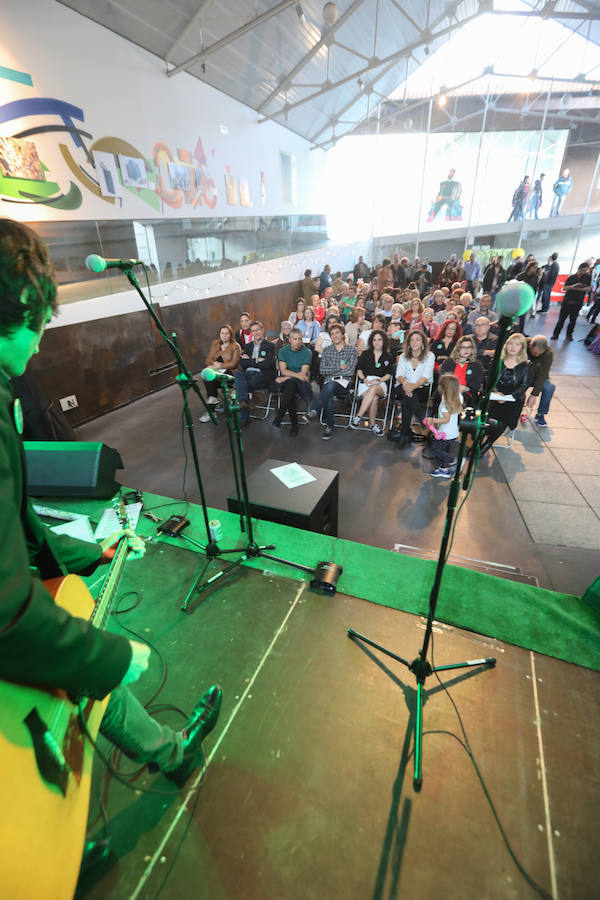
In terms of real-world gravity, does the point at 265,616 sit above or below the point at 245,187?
below

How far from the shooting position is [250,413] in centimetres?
571

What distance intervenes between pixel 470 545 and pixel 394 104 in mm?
15925

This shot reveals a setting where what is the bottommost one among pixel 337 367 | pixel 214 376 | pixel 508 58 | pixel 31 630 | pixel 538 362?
pixel 337 367

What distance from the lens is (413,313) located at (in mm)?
6559

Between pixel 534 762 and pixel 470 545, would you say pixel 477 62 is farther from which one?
pixel 534 762

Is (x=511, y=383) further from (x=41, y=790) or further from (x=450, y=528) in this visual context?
(x=41, y=790)

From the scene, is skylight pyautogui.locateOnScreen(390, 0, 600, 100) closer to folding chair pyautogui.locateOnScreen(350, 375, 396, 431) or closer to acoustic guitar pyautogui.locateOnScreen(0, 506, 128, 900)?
folding chair pyautogui.locateOnScreen(350, 375, 396, 431)

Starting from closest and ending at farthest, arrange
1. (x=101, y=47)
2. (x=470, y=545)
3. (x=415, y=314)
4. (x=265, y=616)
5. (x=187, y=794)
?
(x=187, y=794), (x=265, y=616), (x=470, y=545), (x=101, y=47), (x=415, y=314)

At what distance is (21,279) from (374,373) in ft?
14.0

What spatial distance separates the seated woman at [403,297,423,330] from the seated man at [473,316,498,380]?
4.91 ft

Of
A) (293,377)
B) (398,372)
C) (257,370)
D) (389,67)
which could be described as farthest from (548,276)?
(257,370)

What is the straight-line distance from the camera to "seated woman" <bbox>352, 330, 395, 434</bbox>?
4.79 metres

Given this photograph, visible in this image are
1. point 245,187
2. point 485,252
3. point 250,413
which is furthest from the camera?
point 485,252

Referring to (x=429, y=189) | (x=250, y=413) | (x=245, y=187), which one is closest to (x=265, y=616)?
(x=250, y=413)
